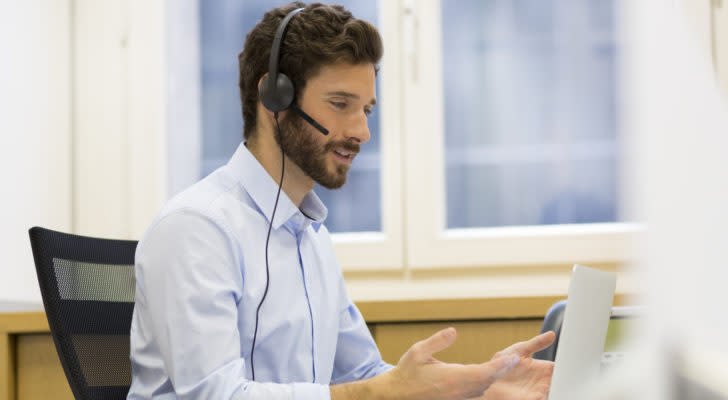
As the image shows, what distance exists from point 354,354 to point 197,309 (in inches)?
17.3

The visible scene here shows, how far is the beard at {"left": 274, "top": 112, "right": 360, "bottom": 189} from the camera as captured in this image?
3.91 ft

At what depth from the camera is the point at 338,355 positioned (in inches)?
51.9

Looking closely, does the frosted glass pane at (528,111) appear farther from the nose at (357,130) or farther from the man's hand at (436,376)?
the man's hand at (436,376)

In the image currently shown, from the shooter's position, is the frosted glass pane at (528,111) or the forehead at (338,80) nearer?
the forehead at (338,80)

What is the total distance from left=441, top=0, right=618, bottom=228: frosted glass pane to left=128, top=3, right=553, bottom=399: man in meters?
0.76

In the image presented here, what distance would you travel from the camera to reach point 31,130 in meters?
1.90

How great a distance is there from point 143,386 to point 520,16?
1437 millimetres

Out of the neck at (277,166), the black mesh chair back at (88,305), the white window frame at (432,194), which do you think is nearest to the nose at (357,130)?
the neck at (277,166)

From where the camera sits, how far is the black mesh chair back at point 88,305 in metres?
0.99

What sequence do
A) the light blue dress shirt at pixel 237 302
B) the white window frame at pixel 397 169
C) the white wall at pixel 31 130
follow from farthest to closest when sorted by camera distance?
the white window frame at pixel 397 169 → the white wall at pixel 31 130 → the light blue dress shirt at pixel 237 302

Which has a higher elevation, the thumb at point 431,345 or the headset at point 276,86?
the headset at point 276,86

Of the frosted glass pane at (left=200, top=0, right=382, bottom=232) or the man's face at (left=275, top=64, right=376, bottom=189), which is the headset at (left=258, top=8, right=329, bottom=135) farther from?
the frosted glass pane at (left=200, top=0, right=382, bottom=232)

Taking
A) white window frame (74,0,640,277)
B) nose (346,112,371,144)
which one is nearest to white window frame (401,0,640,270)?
white window frame (74,0,640,277)

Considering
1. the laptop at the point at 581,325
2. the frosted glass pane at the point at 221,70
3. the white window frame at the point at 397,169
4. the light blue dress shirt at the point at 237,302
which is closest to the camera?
the laptop at the point at 581,325
